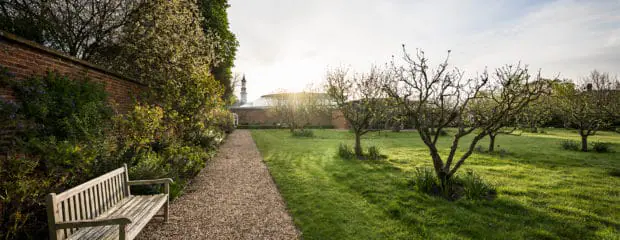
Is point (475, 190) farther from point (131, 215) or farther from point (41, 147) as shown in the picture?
point (41, 147)

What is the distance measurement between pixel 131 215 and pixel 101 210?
39 centimetres

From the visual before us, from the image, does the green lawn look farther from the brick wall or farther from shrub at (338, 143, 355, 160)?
the brick wall

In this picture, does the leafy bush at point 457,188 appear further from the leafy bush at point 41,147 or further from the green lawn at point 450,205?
the leafy bush at point 41,147

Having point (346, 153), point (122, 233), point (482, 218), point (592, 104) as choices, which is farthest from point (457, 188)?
point (592, 104)

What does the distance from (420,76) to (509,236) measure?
3.39 meters

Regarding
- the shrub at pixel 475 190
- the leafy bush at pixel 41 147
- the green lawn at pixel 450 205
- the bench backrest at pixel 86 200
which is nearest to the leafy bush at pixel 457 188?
the shrub at pixel 475 190

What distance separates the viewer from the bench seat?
2662 mm

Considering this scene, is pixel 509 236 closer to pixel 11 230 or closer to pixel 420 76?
pixel 420 76

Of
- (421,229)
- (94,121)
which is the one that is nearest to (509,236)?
(421,229)

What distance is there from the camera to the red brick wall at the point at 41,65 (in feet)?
9.96

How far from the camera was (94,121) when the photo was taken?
4.32m

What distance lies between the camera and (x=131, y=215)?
3.18 meters

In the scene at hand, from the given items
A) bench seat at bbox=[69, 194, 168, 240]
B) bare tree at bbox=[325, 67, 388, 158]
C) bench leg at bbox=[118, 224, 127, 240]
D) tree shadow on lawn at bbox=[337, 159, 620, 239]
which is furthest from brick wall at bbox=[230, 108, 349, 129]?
bench leg at bbox=[118, 224, 127, 240]

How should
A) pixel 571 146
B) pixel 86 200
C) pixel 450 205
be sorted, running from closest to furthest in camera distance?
pixel 86 200, pixel 450 205, pixel 571 146
